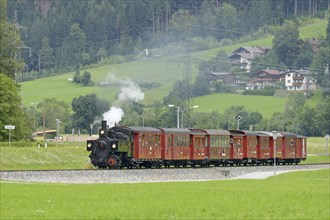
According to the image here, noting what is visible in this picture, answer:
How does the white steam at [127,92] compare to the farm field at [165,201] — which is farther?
the white steam at [127,92]

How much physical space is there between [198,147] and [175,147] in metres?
3.96

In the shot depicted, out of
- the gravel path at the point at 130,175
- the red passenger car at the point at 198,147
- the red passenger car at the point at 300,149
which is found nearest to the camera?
the gravel path at the point at 130,175

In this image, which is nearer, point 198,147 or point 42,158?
point 198,147

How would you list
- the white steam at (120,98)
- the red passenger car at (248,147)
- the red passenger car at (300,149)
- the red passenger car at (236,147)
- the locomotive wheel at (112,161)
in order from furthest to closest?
the red passenger car at (300,149) → the white steam at (120,98) → the red passenger car at (248,147) → the red passenger car at (236,147) → the locomotive wheel at (112,161)

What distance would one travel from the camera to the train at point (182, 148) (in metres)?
77.6

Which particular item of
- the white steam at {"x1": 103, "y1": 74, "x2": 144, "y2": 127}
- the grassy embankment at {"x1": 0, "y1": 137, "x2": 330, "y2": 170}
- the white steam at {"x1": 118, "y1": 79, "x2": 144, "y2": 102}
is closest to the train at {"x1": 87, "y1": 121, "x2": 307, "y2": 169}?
the grassy embankment at {"x1": 0, "y1": 137, "x2": 330, "y2": 170}

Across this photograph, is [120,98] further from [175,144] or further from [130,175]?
[130,175]

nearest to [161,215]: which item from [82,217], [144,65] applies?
[82,217]

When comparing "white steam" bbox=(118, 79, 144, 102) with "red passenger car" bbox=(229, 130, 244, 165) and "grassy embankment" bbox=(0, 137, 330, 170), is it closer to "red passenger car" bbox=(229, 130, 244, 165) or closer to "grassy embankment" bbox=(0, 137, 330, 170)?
"grassy embankment" bbox=(0, 137, 330, 170)

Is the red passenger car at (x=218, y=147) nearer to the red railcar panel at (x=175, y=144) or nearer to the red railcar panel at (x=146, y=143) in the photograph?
the red railcar panel at (x=175, y=144)

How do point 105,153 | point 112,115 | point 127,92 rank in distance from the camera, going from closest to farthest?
1. point 105,153
2. point 112,115
3. point 127,92

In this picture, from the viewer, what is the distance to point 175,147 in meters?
82.8

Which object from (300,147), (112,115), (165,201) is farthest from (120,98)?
(165,201)

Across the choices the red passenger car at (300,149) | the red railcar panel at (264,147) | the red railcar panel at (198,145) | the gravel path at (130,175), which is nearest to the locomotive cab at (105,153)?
the gravel path at (130,175)
